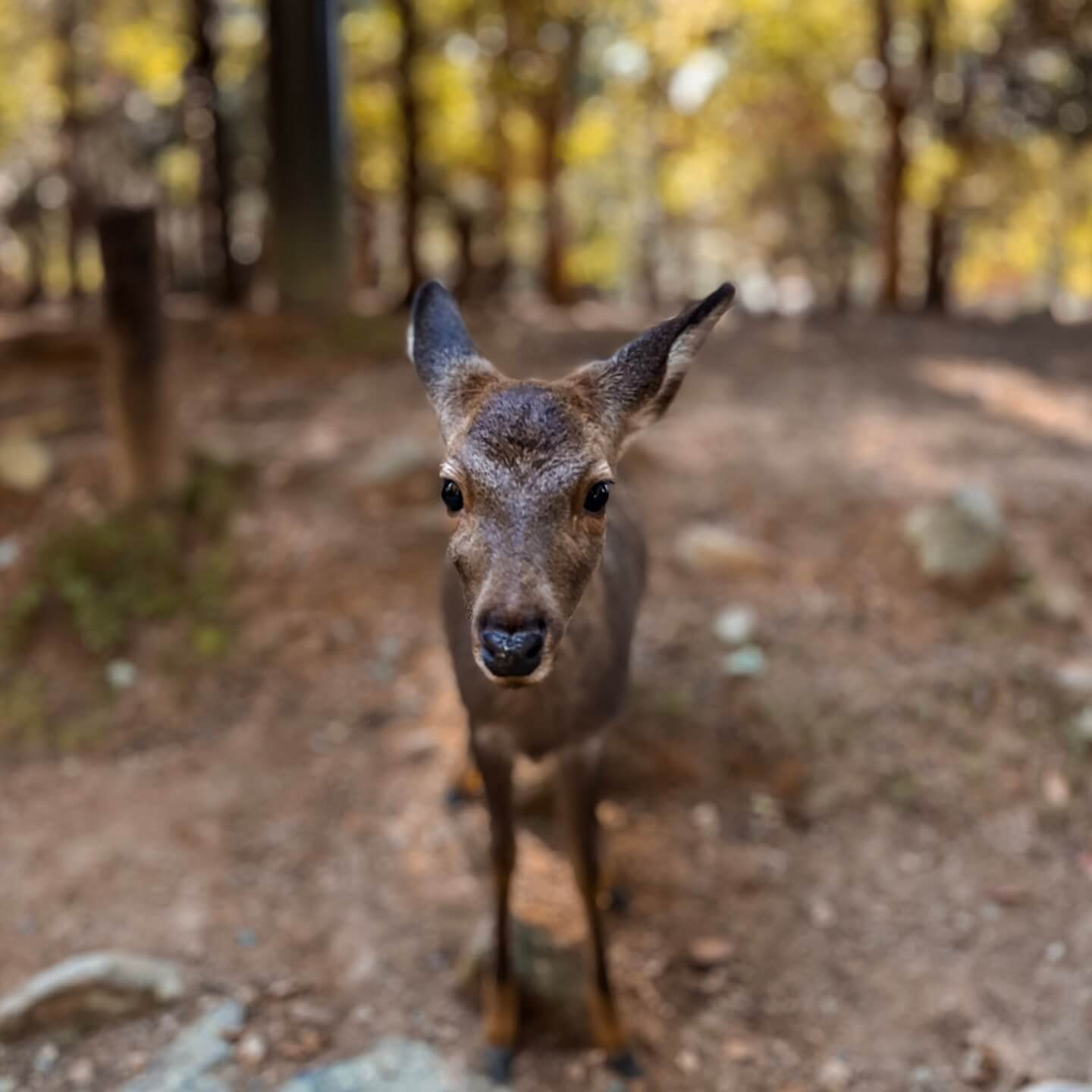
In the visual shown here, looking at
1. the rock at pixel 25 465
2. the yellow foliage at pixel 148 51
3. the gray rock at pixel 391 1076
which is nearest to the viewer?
the gray rock at pixel 391 1076

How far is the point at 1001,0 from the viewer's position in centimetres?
1252

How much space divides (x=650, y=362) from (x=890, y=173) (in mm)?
9844

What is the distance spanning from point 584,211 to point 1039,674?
22773mm

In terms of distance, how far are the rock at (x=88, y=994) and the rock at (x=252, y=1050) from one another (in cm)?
39

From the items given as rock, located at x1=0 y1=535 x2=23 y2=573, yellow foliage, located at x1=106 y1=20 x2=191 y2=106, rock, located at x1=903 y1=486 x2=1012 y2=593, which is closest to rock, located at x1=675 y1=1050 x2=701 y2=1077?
rock, located at x1=903 y1=486 x2=1012 y2=593

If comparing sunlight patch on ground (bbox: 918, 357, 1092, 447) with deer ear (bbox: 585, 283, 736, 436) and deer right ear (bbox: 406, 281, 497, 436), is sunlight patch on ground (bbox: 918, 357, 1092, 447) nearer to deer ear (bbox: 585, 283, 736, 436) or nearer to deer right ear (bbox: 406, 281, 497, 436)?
deer ear (bbox: 585, 283, 736, 436)

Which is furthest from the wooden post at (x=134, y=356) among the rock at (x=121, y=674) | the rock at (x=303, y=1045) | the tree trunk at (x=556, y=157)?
the tree trunk at (x=556, y=157)

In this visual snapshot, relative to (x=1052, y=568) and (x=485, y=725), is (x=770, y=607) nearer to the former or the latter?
(x=1052, y=568)

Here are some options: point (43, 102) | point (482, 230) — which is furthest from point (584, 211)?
point (43, 102)

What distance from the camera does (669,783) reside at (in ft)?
18.4

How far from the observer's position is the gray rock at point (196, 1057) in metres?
4.09

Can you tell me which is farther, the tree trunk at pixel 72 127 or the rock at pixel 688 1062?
the tree trunk at pixel 72 127

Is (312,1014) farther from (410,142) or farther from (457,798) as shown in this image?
(410,142)

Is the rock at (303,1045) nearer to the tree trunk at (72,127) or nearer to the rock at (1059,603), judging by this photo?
the rock at (1059,603)
